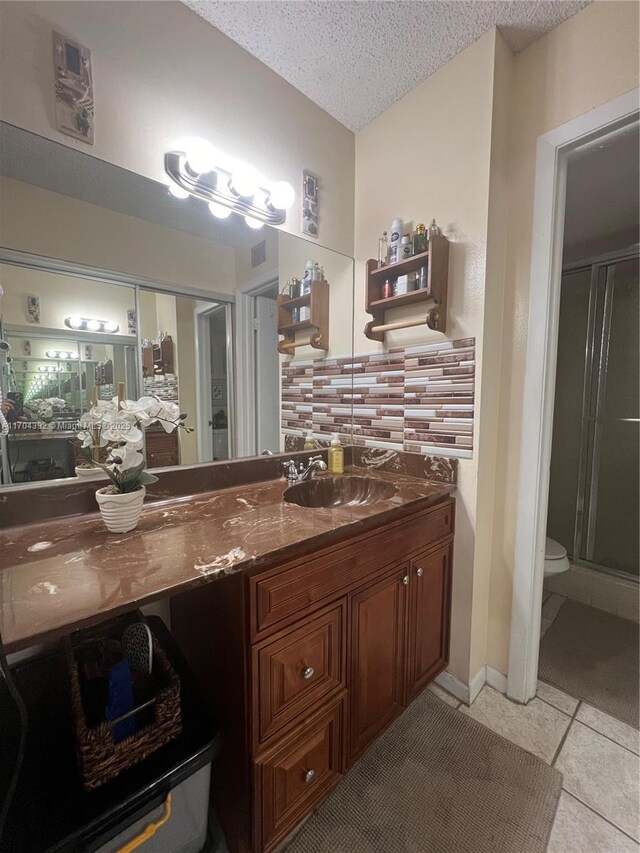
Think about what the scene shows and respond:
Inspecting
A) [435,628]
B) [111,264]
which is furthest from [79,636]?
[435,628]

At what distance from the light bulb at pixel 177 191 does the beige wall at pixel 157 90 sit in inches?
1.5

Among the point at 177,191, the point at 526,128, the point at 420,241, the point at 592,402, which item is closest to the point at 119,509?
the point at 177,191

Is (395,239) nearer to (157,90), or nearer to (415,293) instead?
(415,293)

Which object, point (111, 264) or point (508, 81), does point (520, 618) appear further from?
point (508, 81)

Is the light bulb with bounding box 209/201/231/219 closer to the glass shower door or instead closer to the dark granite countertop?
the dark granite countertop

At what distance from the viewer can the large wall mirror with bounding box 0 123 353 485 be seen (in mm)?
957

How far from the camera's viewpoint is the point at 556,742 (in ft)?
4.22

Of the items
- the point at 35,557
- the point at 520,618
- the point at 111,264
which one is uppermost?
the point at 111,264

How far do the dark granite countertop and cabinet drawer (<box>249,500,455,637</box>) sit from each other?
0.05 meters

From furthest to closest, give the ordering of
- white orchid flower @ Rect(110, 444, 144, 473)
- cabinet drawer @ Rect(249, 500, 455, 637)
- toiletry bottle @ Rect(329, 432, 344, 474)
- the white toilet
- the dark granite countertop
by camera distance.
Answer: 1. the white toilet
2. toiletry bottle @ Rect(329, 432, 344, 474)
3. white orchid flower @ Rect(110, 444, 144, 473)
4. cabinet drawer @ Rect(249, 500, 455, 637)
5. the dark granite countertop

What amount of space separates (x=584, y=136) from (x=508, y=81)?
1.28 feet

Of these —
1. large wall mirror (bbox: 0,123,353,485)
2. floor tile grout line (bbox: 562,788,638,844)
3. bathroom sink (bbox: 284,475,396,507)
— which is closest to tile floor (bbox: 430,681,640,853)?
floor tile grout line (bbox: 562,788,638,844)

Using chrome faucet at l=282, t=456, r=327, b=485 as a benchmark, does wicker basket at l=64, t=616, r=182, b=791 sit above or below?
below

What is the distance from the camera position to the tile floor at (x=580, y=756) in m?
1.01
